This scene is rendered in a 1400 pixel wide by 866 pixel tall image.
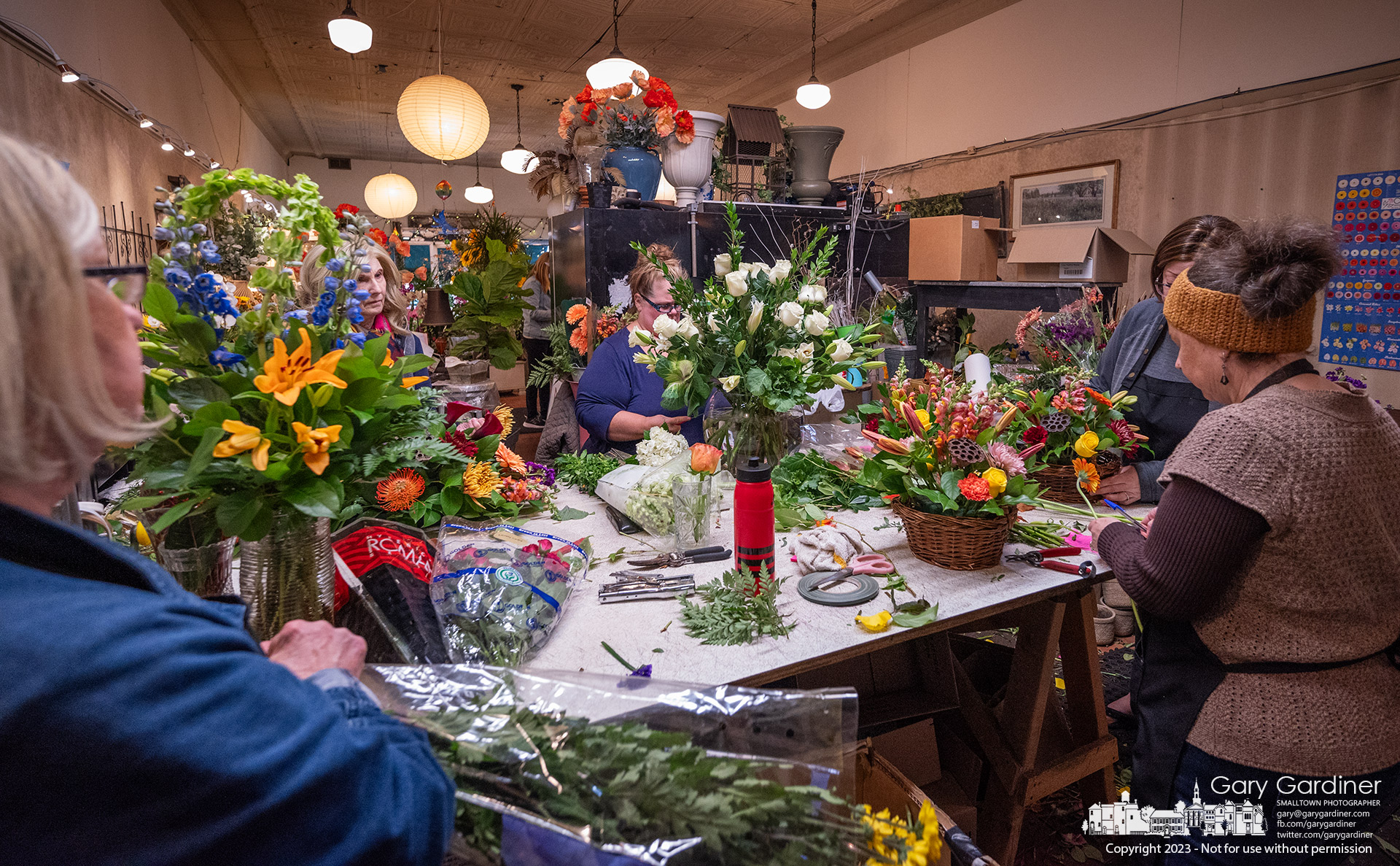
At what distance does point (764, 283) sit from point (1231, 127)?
4862 mm

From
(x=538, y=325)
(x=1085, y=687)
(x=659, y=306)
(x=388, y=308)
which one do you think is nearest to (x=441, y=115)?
(x=538, y=325)

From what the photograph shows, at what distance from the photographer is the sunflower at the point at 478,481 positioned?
176cm

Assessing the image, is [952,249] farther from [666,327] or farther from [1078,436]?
[666,327]

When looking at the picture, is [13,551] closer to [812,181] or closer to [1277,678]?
[1277,678]

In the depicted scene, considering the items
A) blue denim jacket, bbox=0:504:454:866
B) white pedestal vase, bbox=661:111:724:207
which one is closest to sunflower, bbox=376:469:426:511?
blue denim jacket, bbox=0:504:454:866

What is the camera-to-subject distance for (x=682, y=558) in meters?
1.66

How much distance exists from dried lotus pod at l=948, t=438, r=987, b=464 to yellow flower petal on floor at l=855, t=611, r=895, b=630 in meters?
0.37

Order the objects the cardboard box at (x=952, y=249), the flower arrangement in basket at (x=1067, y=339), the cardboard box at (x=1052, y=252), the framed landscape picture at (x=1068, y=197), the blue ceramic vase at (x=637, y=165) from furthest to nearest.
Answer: the cardboard box at (x=1052, y=252) < the framed landscape picture at (x=1068, y=197) < the cardboard box at (x=952, y=249) < the blue ceramic vase at (x=637, y=165) < the flower arrangement in basket at (x=1067, y=339)

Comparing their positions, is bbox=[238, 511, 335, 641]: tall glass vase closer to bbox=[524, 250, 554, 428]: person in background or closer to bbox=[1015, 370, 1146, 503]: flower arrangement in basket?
bbox=[1015, 370, 1146, 503]: flower arrangement in basket

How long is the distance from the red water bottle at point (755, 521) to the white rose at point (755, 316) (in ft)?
1.40

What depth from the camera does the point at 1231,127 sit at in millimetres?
4992

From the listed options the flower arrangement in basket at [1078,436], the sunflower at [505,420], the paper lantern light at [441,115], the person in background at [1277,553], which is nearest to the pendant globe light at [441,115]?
the paper lantern light at [441,115]

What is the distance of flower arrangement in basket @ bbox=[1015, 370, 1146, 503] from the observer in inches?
77.5

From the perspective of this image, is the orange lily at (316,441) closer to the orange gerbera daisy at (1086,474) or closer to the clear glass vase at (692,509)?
the clear glass vase at (692,509)
